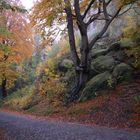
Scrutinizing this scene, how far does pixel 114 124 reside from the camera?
609 inches

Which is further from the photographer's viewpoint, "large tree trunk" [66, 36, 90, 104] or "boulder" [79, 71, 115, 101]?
"large tree trunk" [66, 36, 90, 104]

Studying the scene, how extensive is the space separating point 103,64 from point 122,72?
2580 millimetres

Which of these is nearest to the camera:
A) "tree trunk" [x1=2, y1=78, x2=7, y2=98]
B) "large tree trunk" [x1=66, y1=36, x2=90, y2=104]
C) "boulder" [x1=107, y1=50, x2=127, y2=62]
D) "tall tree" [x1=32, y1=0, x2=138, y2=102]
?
"tall tree" [x1=32, y1=0, x2=138, y2=102]

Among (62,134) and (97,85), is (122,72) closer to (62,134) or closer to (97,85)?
(97,85)

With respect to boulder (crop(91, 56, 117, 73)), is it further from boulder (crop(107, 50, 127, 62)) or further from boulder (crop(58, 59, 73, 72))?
boulder (crop(58, 59, 73, 72))

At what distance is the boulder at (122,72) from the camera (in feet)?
67.7

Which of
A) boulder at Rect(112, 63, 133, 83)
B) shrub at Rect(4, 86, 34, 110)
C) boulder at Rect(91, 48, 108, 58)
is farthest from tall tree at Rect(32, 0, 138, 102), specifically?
shrub at Rect(4, 86, 34, 110)

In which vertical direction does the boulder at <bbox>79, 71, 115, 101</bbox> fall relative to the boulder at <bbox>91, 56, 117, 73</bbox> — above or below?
below

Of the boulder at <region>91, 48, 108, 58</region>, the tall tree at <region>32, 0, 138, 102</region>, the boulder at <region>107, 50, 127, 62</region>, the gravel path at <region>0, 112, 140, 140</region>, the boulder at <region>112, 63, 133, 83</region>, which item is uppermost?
the tall tree at <region>32, 0, 138, 102</region>

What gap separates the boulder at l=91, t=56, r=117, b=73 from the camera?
73.9 feet

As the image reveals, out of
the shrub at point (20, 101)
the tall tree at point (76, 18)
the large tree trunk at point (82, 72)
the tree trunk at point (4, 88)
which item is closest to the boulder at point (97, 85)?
the large tree trunk at point (82, 72)

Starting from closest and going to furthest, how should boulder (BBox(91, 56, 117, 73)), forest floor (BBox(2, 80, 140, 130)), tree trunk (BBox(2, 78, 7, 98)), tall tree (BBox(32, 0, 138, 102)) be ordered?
forest floor (BBox(2, 80, 140, 130))
tall tree (BBox(32, 0, 138, 102))
boulder (BBox(91, 56, 117, 73))
tree trunk (BBox(2, 78, 7, 98))

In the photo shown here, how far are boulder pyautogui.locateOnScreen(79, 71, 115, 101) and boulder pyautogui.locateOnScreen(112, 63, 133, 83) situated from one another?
1.43ft

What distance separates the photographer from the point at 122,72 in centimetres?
2088
